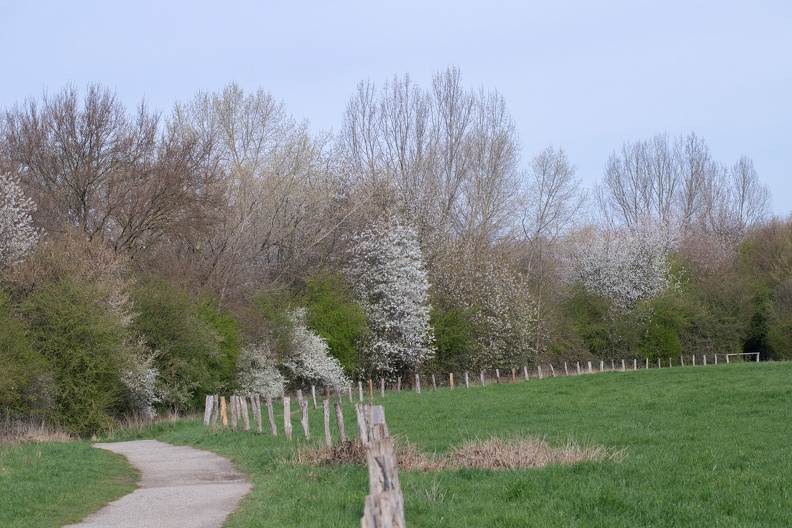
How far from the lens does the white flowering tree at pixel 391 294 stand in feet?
161

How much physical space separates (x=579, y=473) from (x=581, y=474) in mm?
102

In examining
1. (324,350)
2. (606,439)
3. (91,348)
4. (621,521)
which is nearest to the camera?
(621,521)

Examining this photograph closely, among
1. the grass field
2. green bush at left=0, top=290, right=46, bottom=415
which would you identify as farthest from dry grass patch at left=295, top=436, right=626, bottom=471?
green bush at left=0, top=290, right=46, bottom=415

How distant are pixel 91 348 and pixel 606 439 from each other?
18.9 metres

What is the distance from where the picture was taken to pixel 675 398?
31.0 meters

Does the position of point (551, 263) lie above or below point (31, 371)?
above

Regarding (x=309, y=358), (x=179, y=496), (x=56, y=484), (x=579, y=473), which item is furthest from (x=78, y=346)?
(x=579, y=473)

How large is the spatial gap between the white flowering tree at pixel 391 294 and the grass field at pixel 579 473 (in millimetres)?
19137

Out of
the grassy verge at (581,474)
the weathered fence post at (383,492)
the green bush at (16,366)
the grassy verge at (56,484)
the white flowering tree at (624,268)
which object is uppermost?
the white flowering tree at (624,268)

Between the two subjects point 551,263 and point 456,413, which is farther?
point 551,263

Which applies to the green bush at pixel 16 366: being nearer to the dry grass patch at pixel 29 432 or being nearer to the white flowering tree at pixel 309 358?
the dry grass patch at pixel 29 432

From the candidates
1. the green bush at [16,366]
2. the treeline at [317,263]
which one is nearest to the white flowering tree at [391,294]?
the treeline at [317,263]

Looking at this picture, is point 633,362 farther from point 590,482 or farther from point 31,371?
point 590,482

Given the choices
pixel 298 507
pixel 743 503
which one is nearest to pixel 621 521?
pixel 743 503
